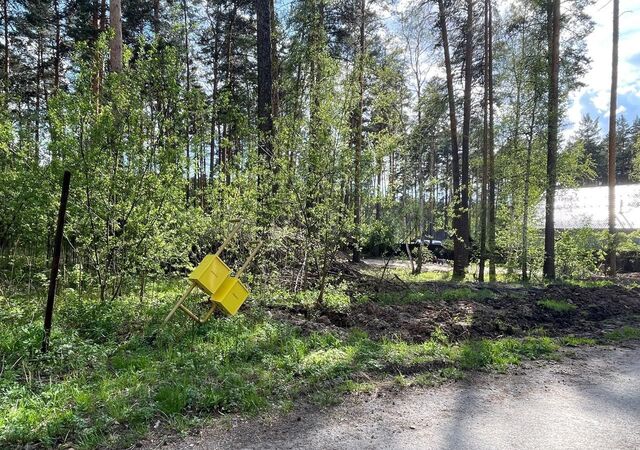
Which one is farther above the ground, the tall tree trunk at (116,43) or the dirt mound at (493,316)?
the tall tree trunk at (116,43)

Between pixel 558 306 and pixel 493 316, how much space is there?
6.80 ft

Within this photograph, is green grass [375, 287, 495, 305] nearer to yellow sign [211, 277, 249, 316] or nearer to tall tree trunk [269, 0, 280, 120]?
yellow sign [211, 277, 249, 316]

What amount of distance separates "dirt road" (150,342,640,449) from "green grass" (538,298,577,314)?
151 inches

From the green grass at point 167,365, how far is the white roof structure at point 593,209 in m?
10.9

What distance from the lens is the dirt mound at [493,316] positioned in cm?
647

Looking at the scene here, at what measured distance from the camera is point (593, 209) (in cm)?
2939

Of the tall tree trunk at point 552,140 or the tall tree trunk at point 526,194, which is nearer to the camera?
the tall tree trunk at point 552,140

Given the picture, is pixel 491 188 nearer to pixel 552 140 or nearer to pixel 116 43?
pixel 552 140

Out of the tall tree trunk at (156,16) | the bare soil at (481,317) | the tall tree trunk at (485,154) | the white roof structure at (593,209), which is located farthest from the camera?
the tall tree trunk at (156,16)

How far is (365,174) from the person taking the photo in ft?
23.1

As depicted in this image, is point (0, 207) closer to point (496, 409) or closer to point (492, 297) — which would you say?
point (496, 409)

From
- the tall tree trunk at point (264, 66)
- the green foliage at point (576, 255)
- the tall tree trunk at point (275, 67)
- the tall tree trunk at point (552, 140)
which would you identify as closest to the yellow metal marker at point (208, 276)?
the tall tree trunk at point (264, 66)

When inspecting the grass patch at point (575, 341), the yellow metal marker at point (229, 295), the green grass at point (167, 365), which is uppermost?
the yellow metal marker at point (229, 295)

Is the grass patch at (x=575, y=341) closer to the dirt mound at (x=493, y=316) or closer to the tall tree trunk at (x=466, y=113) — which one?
the dirt mound at (x=493, y=316)
